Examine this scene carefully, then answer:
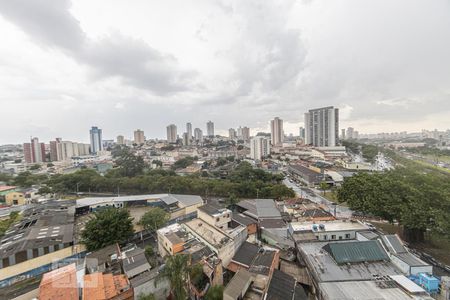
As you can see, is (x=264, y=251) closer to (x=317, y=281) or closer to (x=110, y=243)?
(x=317, y=281)

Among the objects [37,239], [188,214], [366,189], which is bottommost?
[188,214]

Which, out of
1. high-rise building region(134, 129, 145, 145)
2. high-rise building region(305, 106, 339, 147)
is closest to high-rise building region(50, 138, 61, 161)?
high-rise building region(134, 129, 145, 145)

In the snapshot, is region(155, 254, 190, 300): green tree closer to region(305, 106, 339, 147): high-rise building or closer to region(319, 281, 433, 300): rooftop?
region(319, 281, 433, 300): rooftop

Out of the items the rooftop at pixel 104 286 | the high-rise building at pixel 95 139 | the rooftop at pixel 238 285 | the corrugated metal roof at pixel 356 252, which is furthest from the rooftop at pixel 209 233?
the high-rise building at pixel 95 139

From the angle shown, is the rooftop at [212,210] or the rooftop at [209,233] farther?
the rooftop at [212,210]

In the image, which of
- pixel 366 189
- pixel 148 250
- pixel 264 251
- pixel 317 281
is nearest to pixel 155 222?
pixel 148 250

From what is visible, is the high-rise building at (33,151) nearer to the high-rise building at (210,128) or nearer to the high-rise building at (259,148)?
the high-rise building at (259,148)

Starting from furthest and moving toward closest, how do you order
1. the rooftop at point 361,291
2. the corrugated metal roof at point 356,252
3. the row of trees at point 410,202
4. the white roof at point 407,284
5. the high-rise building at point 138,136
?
the high-rise building at point 138,136 → the row of trees at point 410,202 → the corrugated metal roof at point 356,252 → the white roof at point 407,284 → the rooftop at point 361,291
